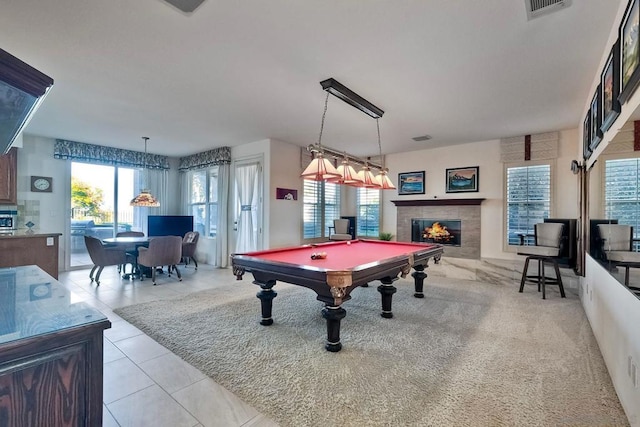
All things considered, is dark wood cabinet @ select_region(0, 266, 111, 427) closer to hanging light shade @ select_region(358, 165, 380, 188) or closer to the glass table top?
the glass table top

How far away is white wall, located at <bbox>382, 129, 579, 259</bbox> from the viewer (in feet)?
17.1

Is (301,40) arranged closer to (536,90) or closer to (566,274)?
(536,90)

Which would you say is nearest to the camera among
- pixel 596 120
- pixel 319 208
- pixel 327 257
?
pixel 596 120

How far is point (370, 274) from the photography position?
104 inches

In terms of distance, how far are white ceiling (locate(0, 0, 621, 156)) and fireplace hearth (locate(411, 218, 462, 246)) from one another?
227 centimetres

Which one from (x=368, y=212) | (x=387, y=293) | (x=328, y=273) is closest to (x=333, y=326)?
(x=328, y=273)

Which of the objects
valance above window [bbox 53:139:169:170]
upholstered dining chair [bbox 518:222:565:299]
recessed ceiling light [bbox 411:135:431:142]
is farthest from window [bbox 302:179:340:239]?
upholstered dining chair [bbox 518:222:565:299]

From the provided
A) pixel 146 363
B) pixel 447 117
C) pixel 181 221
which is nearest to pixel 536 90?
pixel 447 117

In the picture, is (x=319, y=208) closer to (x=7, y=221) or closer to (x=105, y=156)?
(x=105, y=156)

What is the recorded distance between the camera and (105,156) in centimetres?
653

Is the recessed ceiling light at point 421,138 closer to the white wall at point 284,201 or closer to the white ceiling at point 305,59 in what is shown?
the white ceiling at point 305,59

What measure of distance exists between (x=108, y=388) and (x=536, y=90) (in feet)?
16.5

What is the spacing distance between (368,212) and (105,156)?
620cm

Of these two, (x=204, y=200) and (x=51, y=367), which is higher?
(x=204, y=200)
